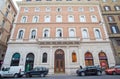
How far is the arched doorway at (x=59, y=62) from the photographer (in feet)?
70.1

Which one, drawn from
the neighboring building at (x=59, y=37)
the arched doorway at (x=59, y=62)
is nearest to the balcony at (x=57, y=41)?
the neighboring building at (x=59, y=37)

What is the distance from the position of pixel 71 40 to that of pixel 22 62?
10.9 metres

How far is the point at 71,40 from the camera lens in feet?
73.9

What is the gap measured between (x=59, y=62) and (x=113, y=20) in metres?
17.2

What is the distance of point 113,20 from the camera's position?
27000 mm

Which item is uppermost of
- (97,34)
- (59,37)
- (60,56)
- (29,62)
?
(97,34)

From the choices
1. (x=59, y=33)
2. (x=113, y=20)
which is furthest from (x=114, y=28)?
(x=59, y=33)

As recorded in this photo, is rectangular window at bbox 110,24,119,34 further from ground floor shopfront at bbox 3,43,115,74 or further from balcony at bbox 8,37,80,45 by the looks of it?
balcony at bbox 8,37,80,45

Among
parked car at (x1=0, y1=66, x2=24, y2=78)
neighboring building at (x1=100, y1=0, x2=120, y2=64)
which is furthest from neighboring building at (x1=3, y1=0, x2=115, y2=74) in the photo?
parked car at (x1=0, y1=66, x2=24, y2=78)

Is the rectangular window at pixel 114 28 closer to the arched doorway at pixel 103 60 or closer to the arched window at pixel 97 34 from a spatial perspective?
the arched window at pixel 97 34

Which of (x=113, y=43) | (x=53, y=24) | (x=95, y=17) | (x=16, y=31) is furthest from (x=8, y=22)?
(x=113, y=43)

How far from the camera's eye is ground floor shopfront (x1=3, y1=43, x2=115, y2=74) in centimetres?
2148

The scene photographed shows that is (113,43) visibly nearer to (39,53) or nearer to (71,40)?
(71,40)

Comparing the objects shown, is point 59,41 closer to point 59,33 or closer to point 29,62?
point 59,33
